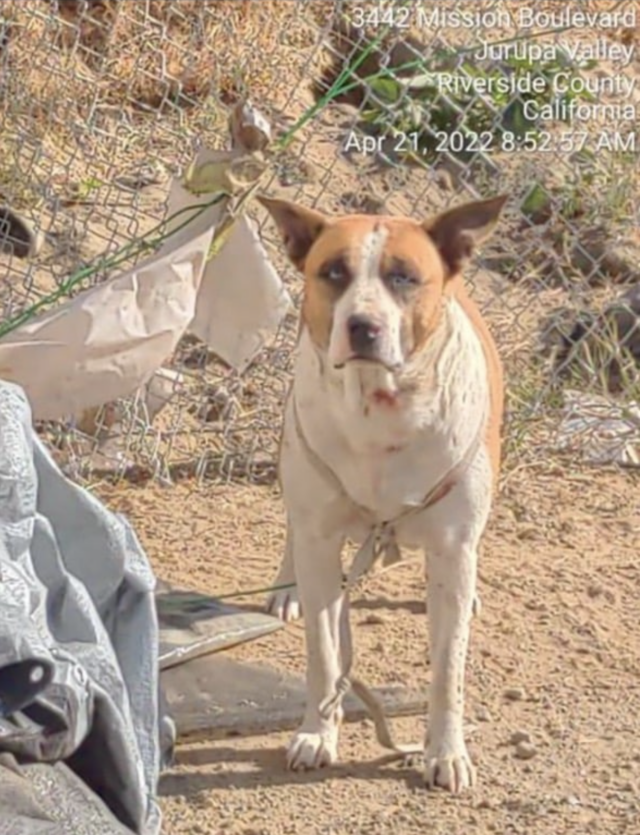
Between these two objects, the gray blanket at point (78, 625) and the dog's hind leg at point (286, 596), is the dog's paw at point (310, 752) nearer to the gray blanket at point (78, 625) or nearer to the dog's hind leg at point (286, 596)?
the gray blanket at point (78, 625)

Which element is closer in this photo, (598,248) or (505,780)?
(505,780)

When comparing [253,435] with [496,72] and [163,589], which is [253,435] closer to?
[163,589]

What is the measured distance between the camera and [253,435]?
5.20 m

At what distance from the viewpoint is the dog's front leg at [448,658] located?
3.53 metres

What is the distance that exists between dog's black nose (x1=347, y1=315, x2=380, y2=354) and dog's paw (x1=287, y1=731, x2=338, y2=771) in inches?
31.2

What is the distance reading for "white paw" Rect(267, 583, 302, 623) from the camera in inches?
168

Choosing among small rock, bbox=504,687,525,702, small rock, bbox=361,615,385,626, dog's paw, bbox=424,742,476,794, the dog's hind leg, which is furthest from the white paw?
dog's paw, bbox=424,742,476,794

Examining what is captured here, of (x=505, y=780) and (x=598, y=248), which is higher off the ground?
(x=598, y=248)

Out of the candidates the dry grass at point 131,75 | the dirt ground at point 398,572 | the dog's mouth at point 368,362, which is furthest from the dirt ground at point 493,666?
the dry grass at point 131,75

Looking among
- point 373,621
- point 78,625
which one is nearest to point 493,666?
point 373,621

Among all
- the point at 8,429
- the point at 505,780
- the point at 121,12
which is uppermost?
the point at 121,12

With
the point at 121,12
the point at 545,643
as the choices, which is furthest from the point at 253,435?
the point at 121,12

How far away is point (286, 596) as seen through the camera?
4289mm

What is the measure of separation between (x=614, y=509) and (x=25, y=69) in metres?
2.17
